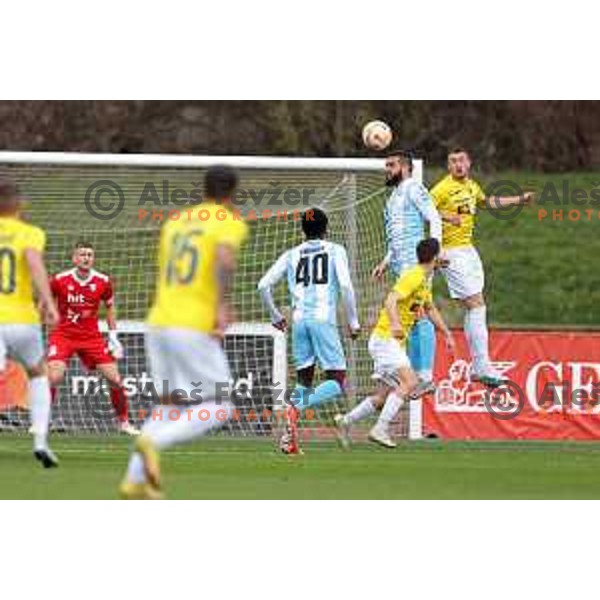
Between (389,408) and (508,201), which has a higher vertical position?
(508,201)

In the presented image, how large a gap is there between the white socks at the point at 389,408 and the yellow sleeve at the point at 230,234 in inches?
273

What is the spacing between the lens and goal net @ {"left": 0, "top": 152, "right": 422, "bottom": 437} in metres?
21.8

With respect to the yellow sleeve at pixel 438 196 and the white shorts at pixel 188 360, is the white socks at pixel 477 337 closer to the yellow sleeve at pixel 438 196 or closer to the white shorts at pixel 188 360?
the yellow sleeve at pixel 438 196

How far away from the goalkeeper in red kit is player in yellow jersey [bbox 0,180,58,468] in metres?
4.71

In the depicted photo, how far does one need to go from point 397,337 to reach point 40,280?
15.3ft

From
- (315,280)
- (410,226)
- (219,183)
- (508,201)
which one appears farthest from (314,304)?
(219,183)

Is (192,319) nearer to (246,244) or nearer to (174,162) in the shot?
(174,162)

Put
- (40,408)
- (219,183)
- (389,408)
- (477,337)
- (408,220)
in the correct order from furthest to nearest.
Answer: (477,337) < (408,220) < (389,408) < (40,408) < (219,183)

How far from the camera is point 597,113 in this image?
122 ft

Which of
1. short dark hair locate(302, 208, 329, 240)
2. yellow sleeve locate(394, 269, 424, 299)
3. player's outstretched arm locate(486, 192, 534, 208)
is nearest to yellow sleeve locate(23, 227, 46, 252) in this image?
short dark hair locate(302, 208, 329, 240)

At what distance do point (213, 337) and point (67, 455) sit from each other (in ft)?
22.4

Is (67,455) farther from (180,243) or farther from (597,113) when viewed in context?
(597,113)

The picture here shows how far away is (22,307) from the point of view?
15.5 meters

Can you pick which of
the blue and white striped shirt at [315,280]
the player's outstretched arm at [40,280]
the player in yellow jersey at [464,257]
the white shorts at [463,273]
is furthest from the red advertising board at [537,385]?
the player's outstretched arm at [40,280]
